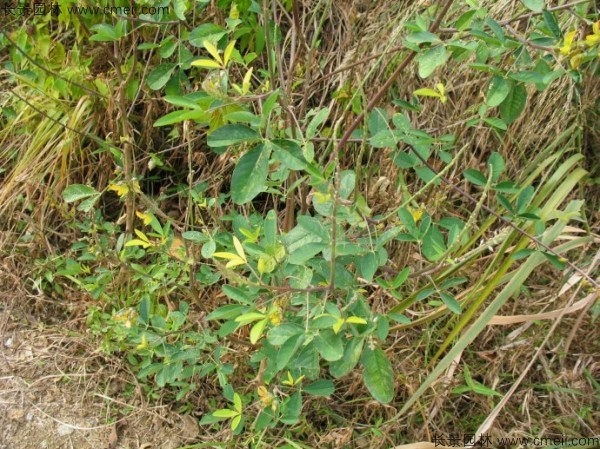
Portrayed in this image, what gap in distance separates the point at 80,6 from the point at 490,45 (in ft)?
4.23

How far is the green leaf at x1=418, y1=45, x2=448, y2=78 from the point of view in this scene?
1.24 meters

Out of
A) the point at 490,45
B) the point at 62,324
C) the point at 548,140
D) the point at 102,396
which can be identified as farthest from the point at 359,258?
the point at 62,324

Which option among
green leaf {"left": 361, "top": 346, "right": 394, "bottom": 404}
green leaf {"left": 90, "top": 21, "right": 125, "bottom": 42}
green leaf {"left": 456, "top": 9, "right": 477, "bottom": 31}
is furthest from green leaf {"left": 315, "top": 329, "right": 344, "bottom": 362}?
green leaf {"left": 90, "top": 21, "right": 125, "bottom": 42}

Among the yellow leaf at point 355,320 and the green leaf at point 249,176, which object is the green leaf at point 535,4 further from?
the yellow leaf at point 355,320

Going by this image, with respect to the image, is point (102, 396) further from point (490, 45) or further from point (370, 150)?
point (490, 45)

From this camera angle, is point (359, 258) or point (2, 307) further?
point (2, 307)

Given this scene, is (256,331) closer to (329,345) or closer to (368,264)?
(329,345)

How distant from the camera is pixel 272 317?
1298 millimetres

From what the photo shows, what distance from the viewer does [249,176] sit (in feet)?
3.66

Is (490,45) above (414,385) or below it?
above

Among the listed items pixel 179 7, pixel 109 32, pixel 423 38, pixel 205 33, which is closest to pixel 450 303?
pixel 423 38

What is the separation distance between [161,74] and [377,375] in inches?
42.5

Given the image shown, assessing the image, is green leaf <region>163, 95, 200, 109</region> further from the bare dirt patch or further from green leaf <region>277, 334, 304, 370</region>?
the bare dirt patch

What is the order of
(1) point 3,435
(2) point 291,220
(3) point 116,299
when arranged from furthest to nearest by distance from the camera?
1. (3) point 116,299
2. (1) point 3,435
3. (2) point 291,220
